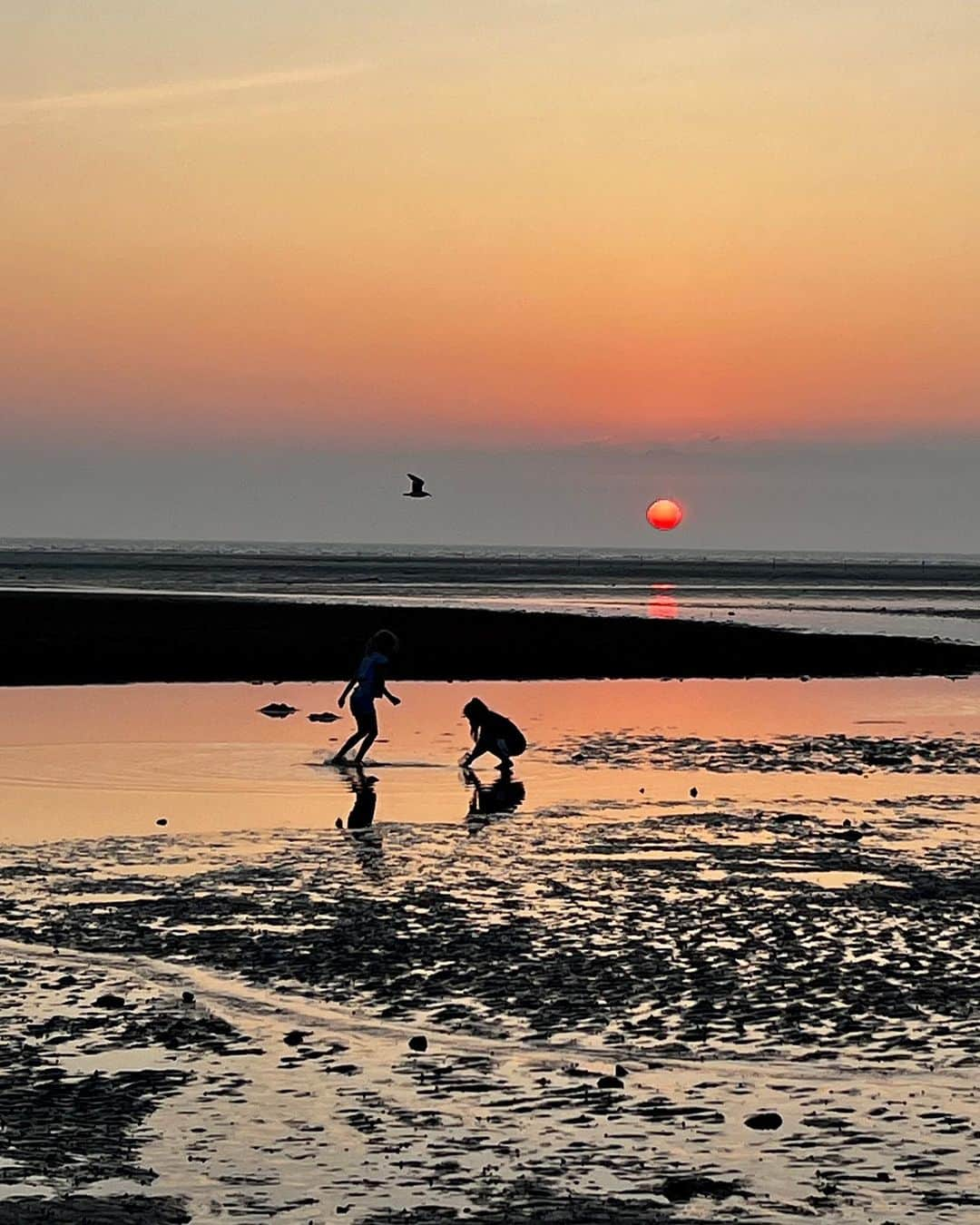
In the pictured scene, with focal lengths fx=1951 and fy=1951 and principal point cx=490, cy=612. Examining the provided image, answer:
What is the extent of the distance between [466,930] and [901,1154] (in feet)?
20.2

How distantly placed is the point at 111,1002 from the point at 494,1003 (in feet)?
8.25

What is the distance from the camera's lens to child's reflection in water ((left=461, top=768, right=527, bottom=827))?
2261 cm

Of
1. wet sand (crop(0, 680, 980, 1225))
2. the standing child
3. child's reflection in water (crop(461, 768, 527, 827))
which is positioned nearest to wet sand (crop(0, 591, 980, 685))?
the standing child

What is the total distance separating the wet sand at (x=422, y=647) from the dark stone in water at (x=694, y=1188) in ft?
109

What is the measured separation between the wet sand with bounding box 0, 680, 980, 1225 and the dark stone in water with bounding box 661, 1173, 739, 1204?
0.02 meters

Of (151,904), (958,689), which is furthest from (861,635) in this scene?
(151,904)

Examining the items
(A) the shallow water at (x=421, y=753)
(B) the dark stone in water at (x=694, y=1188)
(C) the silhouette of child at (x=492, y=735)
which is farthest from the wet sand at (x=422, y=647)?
(B) the dark stone in water at (x=694, y=1188)

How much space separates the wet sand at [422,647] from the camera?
153 feet

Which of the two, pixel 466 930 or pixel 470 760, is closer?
pixel 466 930

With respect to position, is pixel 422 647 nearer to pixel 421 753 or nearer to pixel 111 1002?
pixel 421 753

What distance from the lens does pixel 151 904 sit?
1647 centimetres

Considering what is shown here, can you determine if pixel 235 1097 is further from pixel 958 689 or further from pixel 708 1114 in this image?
pixel 958 689

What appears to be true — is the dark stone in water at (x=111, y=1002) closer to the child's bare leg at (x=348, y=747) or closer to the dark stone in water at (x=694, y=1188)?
the dark stone in water at (x=694, y=1188)

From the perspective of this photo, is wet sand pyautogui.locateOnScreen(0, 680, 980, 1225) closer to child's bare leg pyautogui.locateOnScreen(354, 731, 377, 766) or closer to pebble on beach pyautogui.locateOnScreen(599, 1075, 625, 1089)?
pebble on beach pyautogui.locateOnScreen(599, 1075, 625, 1089)
